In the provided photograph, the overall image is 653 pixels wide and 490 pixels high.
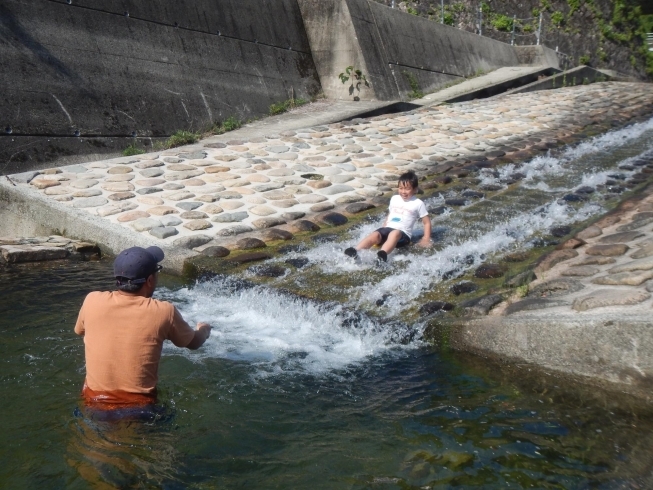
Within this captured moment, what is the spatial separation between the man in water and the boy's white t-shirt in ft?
10.7

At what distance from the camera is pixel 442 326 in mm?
4727

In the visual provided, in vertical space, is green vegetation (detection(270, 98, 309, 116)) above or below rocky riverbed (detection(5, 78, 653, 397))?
above

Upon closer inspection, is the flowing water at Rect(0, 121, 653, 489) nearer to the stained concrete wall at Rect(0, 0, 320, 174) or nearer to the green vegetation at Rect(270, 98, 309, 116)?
the stained concrete wall at Rect(0, 0, 320, 174)

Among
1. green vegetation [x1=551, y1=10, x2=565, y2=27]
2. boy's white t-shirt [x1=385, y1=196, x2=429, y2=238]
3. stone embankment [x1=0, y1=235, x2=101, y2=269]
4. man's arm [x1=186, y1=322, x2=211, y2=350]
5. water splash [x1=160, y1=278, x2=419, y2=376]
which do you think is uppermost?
green vegetation [x1=551, y1=10, x2=565, y2=27]

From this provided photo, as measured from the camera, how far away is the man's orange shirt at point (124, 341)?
11.5 ft

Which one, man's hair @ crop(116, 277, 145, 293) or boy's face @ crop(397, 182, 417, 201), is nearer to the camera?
man's hair @ crop(116, 277, 145, 293)

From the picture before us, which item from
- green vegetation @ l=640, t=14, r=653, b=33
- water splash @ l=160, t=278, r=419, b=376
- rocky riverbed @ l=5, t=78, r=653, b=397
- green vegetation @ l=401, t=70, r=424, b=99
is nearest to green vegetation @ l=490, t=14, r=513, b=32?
green vegetation @ l=640, t=14, r=653, b=33

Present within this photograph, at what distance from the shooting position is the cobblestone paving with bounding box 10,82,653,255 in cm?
712

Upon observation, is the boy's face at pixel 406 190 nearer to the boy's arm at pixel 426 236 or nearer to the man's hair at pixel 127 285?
the boy's arm at pixel 426 236

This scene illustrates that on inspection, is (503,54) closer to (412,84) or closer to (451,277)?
(412,84)

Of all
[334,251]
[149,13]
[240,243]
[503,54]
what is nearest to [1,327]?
[240,243]

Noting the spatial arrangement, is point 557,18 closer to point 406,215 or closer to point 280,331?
point 406,215

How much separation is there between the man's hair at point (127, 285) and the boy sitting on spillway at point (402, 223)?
113 inches

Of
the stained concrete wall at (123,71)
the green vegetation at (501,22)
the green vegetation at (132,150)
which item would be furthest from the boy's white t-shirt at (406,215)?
the green vegetation at (501,22)
